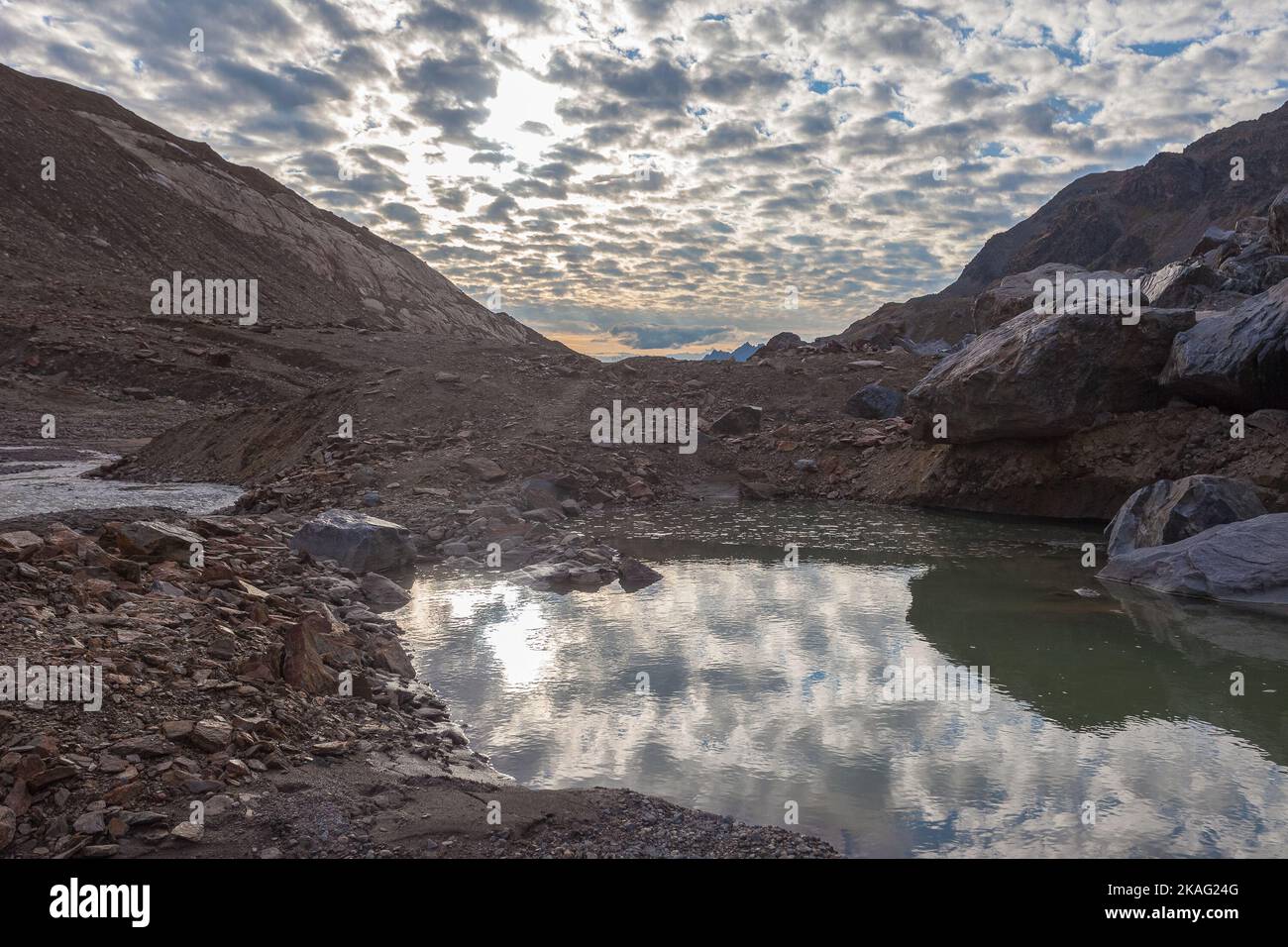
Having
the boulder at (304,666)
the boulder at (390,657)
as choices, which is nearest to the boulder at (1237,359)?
the boulder at (390,657)

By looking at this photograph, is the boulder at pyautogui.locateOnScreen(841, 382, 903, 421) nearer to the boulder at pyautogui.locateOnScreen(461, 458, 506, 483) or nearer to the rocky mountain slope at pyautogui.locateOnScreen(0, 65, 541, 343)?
the boulder at pyautogui.locateOnScreen(461, 458, 506, 483)

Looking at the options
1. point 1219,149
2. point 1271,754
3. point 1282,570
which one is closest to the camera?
point 1271,754

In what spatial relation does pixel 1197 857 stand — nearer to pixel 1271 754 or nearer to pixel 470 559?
pixel 1271 754

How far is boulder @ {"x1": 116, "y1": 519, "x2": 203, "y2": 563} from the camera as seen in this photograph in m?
8.33

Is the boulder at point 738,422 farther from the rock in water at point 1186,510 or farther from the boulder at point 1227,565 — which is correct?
the boulder at point 1227,565

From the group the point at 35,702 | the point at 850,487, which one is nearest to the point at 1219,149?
the point at 850,487

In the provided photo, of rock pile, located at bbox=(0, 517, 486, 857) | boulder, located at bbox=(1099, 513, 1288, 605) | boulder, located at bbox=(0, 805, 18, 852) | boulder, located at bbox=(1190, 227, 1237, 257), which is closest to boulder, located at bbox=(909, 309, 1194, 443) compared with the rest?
boulder, located at bbox=(1099, 513, 1288, 605)

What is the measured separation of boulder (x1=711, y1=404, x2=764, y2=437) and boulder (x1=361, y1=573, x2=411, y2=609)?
1228 centimetres

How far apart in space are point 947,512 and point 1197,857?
41.0 ft

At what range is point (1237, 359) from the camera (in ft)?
41.7

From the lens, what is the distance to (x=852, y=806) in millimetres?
4766

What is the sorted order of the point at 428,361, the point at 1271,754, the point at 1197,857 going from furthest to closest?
the point at 428,361 < the point at 1271,754 < the point at 1197,857

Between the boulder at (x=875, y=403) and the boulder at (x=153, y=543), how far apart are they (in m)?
16.9

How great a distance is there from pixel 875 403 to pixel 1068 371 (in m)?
8.07
